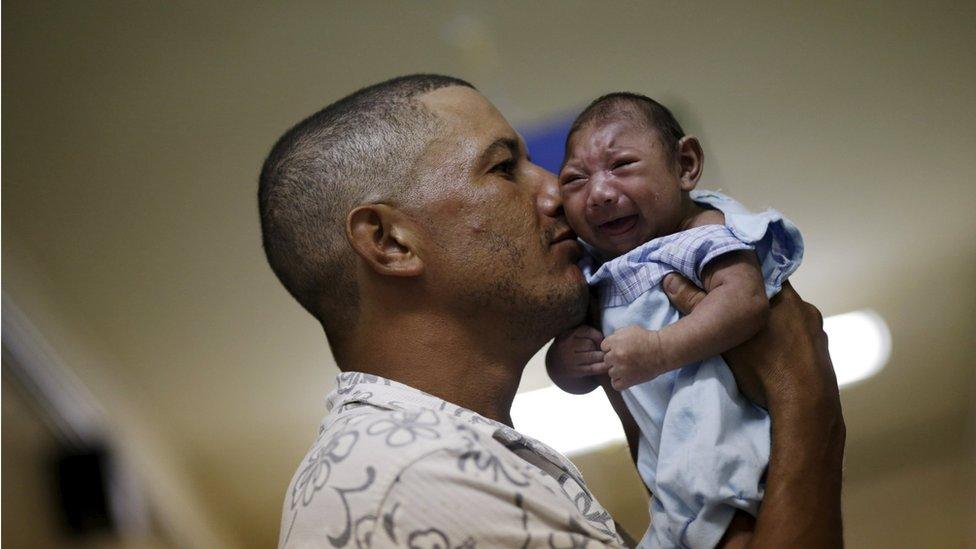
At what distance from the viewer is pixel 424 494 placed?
96cm

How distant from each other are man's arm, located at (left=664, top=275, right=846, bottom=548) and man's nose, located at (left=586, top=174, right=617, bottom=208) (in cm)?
13

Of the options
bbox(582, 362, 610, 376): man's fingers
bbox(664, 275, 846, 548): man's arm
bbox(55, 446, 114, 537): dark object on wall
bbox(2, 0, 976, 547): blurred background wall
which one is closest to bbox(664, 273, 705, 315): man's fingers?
bbox(664, 275, 846, 548): man's arm

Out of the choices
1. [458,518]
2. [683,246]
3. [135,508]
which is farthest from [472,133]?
[135,508]

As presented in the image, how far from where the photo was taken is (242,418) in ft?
8.97

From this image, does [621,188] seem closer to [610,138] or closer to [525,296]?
[610,138]

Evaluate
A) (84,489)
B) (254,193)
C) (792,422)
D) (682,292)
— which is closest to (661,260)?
(682,292)

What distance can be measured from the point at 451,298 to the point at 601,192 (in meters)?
0.25

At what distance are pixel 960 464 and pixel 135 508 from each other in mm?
2328

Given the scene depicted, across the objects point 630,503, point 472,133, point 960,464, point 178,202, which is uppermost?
point 178,202

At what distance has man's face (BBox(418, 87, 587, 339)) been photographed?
126 cm

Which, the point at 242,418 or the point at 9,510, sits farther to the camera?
the point at 242,418

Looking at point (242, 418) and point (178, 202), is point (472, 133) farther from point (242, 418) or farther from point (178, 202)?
point (242, 418)

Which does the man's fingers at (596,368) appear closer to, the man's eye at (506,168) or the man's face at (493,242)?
the man's face at (493,242)

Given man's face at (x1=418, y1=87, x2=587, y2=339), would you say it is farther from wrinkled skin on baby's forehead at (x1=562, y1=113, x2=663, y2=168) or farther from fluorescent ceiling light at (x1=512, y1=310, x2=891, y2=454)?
fluorescent ceiling light at (x1=512, y1=310, x2=891, y2=454)
